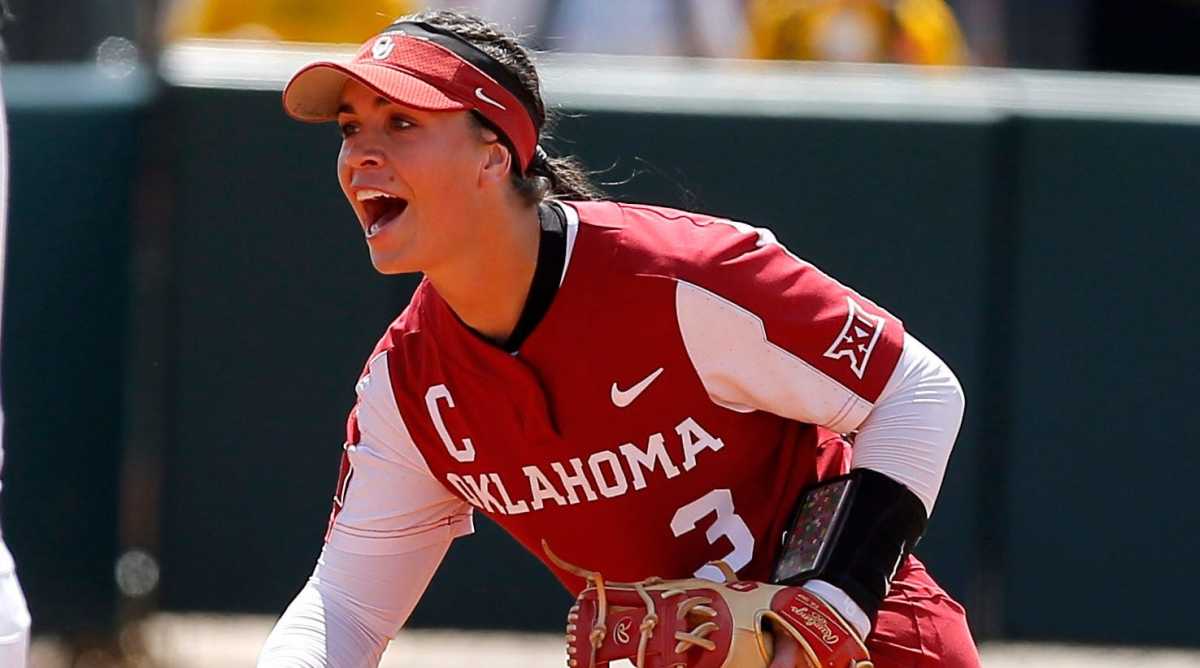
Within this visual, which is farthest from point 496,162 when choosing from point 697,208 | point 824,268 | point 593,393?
point 824,268

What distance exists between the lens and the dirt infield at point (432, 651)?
5.49 meters

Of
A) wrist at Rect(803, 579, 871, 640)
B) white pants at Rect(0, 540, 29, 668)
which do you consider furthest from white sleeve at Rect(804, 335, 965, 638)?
white pants at Rect(0, 540, 29, 668)

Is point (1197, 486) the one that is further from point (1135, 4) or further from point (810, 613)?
point (1135, 4)

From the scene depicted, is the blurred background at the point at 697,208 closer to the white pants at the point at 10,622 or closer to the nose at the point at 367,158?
the nose at the point at 367,158

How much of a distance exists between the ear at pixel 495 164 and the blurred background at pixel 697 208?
2525 millimetres

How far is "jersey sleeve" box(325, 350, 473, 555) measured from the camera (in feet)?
9.58

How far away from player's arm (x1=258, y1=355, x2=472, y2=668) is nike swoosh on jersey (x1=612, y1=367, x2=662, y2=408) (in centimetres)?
33

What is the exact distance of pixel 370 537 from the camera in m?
2.93

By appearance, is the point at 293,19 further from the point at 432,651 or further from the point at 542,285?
the point at 542,285

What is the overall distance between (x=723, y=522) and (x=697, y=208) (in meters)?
2.54

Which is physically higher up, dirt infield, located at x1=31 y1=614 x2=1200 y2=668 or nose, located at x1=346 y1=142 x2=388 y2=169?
nose, located at x1=346 y1=142 x2=388 y2=169

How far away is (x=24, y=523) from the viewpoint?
524 centimetres

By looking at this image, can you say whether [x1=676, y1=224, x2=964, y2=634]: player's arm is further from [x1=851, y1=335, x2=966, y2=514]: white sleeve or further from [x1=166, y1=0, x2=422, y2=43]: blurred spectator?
[x1=166, y1=0, x2=422, y2=43]: blurred spectator

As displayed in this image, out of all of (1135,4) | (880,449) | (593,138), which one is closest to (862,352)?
(880,449)
